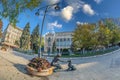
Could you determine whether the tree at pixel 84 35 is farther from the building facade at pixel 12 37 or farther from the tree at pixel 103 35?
the building facade at pixel 12 37

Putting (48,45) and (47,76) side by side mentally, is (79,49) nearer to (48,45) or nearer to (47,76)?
(48,45)

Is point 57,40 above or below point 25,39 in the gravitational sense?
below

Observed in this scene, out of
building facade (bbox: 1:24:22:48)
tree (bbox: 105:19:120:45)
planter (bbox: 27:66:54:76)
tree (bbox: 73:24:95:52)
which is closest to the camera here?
planter (bbox: 27:66:54:76)

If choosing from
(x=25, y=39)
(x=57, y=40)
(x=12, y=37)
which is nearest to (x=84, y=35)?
(x=25, y=39)

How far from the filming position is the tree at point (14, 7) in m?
13.0

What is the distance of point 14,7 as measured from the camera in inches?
523

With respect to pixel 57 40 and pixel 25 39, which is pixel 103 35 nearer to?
pixel 25 39

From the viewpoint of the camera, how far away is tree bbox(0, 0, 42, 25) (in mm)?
12991

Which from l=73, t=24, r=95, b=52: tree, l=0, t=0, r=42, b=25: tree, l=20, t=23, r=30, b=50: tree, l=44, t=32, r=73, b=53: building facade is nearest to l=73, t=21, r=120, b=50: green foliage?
l=73, t=24, r=95, b=52: tree

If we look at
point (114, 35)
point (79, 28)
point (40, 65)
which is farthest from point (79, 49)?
point (40, 65)

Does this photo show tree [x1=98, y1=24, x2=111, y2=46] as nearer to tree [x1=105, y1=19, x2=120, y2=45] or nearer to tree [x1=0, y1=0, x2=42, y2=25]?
tree [x1=105, y1=19, x2=120, y2=45]

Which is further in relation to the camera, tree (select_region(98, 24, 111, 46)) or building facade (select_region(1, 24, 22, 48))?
tree (select_region(98, 24, 111, 46))

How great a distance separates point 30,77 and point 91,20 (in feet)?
88.3

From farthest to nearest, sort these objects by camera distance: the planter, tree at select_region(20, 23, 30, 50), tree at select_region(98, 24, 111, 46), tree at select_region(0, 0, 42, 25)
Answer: tree at select_region(98, 24, 111, 46), tree at select_region(20, 23, 30, 50), tree at select_region(0, 0, 42, 25), the planter
